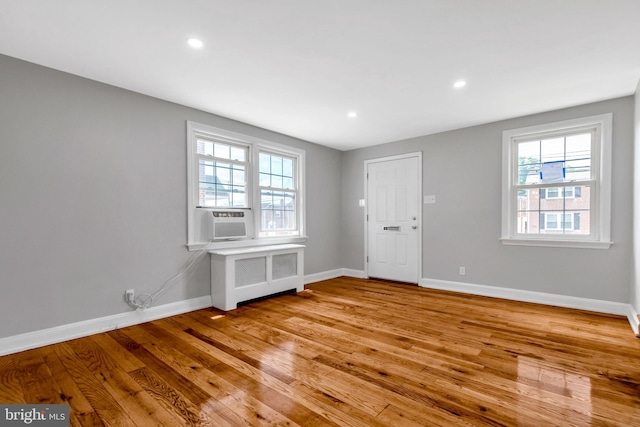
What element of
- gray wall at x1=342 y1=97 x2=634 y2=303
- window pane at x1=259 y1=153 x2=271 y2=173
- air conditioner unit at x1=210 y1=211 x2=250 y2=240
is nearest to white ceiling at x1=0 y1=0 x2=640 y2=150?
gray wall at x1=342 y1=97 x2=634 y2=303

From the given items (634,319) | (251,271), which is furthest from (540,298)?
(251,271)

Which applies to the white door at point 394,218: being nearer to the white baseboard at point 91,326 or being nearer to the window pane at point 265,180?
the window pane at point 265,180

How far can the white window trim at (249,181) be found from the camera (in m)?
3.63

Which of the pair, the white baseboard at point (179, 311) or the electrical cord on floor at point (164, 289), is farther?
the electrical cord on floor at point (164, 289)

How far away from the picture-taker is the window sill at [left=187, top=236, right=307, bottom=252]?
368cm

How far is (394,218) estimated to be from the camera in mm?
5219

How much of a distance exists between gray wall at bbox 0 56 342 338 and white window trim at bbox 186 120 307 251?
0.09 metres

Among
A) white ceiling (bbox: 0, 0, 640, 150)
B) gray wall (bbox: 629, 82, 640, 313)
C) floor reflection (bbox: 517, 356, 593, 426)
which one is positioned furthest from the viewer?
gray wall (bbox: 629, 82, 640, 313)

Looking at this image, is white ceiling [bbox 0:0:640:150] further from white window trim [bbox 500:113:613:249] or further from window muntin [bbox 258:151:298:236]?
window muntin [bbox 258:151:298:236]

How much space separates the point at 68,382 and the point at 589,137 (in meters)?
5.50

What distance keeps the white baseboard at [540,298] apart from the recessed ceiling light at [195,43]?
428 centimetres

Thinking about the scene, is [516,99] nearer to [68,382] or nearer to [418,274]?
[418,274]

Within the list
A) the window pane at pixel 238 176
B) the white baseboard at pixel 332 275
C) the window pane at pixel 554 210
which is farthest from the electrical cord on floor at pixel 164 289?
the window pane at pixel 554 210

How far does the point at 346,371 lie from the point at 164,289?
230 cm
